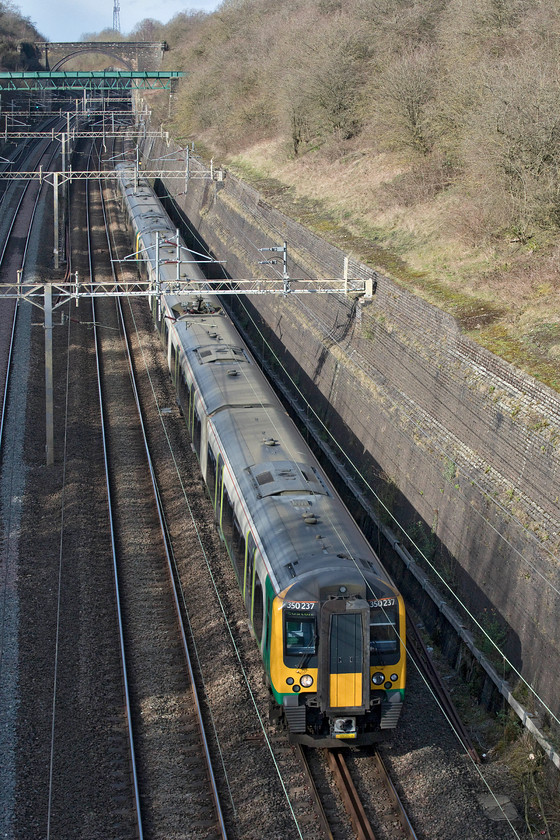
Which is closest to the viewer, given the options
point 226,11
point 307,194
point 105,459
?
point 105,459

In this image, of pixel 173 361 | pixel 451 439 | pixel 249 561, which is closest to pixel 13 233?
pixel 173 361

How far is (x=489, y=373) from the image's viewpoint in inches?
597

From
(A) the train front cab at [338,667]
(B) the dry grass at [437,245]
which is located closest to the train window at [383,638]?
(A) the train front cab at [338,667]

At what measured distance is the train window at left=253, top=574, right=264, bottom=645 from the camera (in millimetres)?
11884

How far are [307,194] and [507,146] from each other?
44.6ft

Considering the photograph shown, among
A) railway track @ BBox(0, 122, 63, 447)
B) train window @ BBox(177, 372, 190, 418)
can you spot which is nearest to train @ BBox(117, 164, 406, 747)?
train window @ BBox(177, 372, 190, 418)

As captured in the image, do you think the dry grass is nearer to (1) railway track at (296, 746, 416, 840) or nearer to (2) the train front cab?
(2) the train front cab

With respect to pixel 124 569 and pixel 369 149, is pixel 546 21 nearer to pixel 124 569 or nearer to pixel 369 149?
pixel 369 149

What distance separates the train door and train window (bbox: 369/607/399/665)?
28 centimetres

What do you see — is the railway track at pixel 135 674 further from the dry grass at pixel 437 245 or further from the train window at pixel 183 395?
the dry grass at pixel 437 245

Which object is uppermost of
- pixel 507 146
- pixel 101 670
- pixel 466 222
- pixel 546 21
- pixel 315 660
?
pixel 546 21

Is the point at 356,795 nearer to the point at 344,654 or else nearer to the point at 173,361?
the point at 344,654

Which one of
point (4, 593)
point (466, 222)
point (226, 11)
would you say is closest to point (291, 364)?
point (466, 222)

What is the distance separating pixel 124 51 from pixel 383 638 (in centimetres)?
9903
